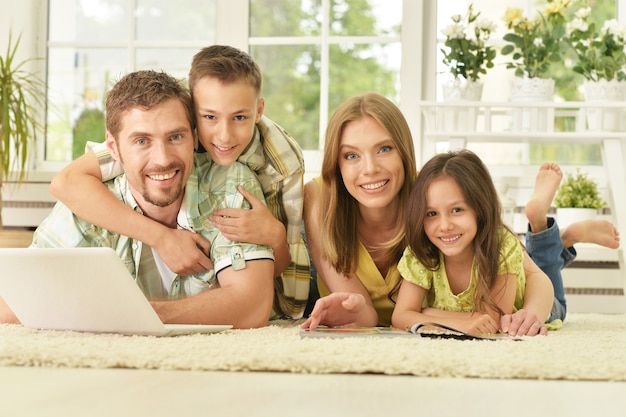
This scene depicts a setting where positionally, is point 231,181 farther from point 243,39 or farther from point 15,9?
point 15,9

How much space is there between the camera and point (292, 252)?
206 cm

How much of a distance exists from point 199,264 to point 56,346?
567 millimetres

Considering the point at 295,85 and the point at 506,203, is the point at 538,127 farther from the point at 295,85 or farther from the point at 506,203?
the point at 295,85

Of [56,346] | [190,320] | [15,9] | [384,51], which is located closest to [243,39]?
[384,51]

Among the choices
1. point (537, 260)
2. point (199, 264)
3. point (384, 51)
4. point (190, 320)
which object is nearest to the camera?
point (190, 320)

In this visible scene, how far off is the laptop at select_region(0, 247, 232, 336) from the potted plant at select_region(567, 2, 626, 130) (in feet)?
6.67

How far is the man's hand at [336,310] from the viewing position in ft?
5.47

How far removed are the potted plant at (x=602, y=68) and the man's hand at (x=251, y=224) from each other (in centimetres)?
169

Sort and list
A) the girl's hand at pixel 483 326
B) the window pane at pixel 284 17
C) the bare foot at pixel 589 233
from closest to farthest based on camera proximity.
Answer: the girl's hand at pixel 483 326 < the bare foot at pixel 589 233 < the window pane at pixel 284 17

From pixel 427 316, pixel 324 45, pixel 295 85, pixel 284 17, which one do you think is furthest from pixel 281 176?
pixel 295 85

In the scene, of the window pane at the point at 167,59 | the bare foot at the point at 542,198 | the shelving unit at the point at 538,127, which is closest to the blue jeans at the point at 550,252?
the bare foot at the point at 542,198

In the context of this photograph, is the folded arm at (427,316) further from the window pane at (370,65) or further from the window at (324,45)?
the window pane at (370,65)

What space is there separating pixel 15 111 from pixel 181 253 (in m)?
1.89

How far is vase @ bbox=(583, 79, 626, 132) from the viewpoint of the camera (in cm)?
309
